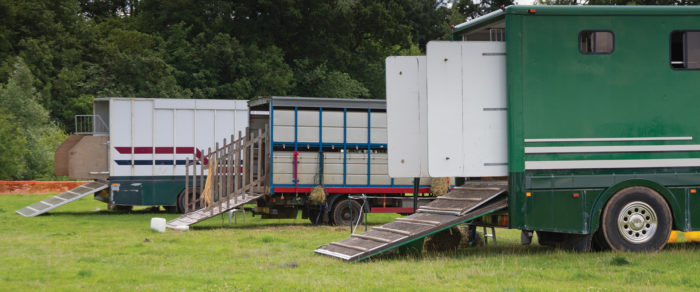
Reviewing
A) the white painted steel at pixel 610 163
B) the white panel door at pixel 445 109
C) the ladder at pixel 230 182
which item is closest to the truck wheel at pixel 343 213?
the ladder at pixel 230 182

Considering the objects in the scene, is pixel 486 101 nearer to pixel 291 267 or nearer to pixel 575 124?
pixel 575 124

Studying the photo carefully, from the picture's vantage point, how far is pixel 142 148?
25000 mm

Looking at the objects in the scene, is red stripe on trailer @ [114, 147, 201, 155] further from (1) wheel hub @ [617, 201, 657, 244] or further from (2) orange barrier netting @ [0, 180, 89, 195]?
(1) wheel hub @ [617, 201, 657, 244]

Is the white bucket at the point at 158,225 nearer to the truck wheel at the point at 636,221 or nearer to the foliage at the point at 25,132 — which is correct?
the truck wheel at the point at 636,221

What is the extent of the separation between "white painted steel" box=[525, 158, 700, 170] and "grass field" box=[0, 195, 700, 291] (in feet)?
4.19

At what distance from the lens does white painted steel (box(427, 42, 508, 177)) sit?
12797 mm

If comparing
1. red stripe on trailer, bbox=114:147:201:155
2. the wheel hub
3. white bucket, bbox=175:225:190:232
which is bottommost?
white bucket, bbox=175:225:190:232

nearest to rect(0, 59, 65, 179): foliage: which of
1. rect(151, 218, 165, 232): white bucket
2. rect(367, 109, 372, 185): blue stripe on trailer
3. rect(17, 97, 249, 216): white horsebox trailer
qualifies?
rect(17, 97, 249, 216): white horsebox trailer

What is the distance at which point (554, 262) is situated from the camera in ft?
38.5

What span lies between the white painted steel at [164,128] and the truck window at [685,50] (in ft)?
47.9

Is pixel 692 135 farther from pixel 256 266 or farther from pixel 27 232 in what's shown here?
pixel 27 232

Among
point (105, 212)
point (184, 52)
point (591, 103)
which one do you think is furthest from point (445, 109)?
point (184, 52)

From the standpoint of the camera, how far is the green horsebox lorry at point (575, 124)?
41.3 ft

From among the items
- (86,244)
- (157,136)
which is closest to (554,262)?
(86,244)
